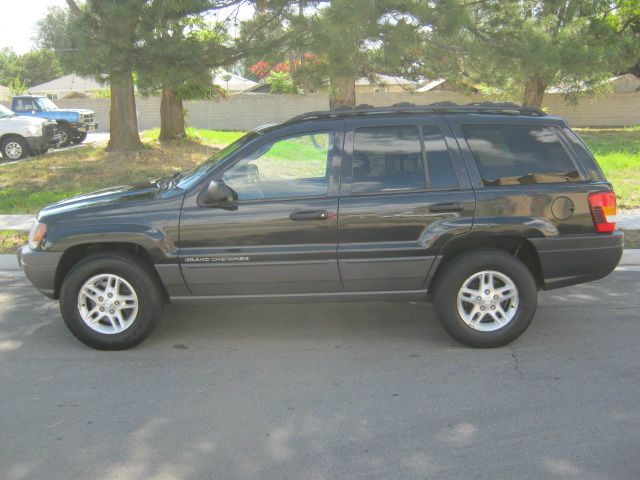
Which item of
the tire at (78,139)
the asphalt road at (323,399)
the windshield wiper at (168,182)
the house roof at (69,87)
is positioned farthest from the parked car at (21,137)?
the house roof at (69,87)

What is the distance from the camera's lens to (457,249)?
5195 millimetres

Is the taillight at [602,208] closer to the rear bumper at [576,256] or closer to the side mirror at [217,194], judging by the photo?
the rear bumper at [576,256]

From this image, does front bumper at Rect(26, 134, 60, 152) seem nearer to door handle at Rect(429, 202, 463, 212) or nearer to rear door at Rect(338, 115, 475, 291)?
rear door at Rect(338, 115, 475, 291)

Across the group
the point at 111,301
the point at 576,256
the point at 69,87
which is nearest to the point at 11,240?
the point at 111,301

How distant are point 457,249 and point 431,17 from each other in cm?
461

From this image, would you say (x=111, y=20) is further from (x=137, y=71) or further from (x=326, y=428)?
(x=326, y=428)

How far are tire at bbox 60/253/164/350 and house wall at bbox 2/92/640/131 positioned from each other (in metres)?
26.9

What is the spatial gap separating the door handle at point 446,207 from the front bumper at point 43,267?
291cm

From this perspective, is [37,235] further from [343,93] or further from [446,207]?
[343,93]

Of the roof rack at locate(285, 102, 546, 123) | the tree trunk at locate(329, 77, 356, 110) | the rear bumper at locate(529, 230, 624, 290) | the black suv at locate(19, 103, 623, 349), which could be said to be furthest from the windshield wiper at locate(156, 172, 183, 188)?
the tree trunk at locate(329, 77, 356, 110)

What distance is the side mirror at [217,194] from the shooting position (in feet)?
16.3

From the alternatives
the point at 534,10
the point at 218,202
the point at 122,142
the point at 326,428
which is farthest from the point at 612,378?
the point at 122,142

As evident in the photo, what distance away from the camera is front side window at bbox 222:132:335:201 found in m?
5.14

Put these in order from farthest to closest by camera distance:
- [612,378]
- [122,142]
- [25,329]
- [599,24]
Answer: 1. [122,142]
2. [599,24]
3. [25,329]
4. [612,378]
